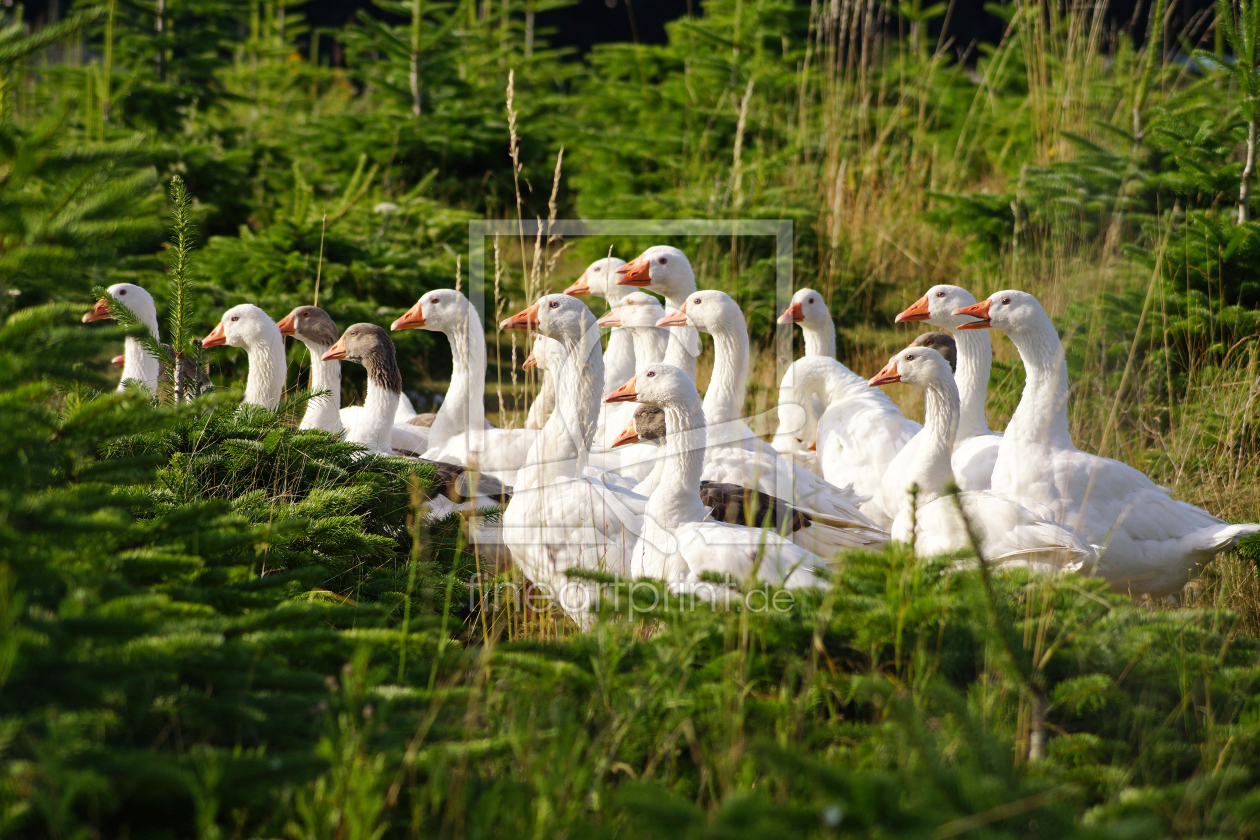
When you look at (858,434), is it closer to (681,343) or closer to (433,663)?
(681,343)

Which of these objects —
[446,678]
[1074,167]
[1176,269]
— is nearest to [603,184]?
[1074,167]

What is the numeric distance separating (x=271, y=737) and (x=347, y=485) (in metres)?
2.00

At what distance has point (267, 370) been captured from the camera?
240 inches

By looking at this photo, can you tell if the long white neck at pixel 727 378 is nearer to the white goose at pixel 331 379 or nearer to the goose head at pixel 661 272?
the goose head at pixel 661 272

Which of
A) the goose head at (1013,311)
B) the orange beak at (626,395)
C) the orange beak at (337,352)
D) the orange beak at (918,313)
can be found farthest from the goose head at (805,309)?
Answer: the orange beak at (337,352)

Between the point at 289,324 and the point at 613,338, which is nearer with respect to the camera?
the point at 289,324

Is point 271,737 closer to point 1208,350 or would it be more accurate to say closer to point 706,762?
point 706,762

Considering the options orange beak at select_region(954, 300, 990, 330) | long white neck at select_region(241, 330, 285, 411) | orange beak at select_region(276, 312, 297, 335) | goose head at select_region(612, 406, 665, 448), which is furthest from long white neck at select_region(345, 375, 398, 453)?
orange beak at select_region(954, 300, 990, 330)

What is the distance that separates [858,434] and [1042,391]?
1.25 m

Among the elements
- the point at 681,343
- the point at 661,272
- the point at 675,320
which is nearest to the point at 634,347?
the point at 681,343

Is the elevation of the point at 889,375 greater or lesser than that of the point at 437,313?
lesser

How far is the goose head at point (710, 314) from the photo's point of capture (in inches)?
229

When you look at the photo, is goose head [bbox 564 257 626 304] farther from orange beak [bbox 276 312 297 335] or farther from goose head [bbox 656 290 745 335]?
orange beak [bbox 276 312 297 335]

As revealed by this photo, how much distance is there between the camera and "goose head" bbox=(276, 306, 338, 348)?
6.47 metres
